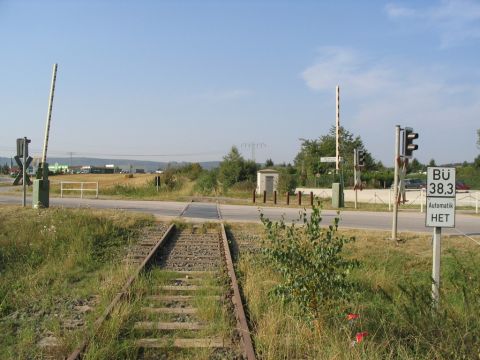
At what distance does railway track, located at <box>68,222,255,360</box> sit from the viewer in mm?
5414

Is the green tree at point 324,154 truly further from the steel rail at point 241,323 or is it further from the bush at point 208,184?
the steel rail at point 241,323

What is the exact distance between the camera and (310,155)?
71.9 m

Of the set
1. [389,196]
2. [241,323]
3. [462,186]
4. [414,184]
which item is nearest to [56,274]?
[241,323]

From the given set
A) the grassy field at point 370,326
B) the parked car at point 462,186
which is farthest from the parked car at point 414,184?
the grassy field at point 370,326

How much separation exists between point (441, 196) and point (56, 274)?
694 cm

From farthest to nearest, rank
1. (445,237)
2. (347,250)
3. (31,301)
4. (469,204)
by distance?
(469,204) → (445,237) → (347,250) → (31,301)

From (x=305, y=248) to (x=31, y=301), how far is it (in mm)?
4301

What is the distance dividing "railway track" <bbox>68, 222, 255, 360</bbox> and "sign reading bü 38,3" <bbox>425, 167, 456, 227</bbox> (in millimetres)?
2709

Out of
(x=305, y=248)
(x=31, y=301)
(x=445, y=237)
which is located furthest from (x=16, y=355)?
(x=445, y=237)

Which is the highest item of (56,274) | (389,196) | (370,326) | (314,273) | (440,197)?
(440,197)

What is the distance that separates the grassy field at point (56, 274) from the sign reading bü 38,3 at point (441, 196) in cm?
436

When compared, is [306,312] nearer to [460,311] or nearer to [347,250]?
[460,311]

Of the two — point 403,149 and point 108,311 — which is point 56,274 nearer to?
point 108,311

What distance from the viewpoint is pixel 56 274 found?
376 inches
